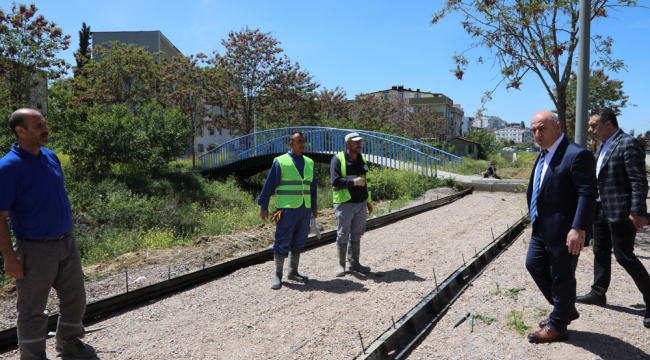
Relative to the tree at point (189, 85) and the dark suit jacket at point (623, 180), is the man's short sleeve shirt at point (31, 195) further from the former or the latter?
the tree at point (189, 85)

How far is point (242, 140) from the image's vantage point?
2370 centimetres

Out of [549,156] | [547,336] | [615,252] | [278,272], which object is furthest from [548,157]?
[278,272]

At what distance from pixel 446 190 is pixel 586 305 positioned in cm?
1036

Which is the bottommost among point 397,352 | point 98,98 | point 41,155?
point 397,352

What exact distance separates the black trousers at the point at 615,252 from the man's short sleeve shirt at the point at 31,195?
4675 mm

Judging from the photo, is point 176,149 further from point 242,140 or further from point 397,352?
point 397,352

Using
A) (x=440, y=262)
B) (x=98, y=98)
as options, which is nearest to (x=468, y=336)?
(x=440, y=262)

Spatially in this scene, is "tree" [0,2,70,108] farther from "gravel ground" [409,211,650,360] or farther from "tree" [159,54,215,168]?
"gravel ground" [409,211,650,360]

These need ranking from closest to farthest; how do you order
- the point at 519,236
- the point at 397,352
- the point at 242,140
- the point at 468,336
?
1. the point at 397,352
2. the point at 468,336
3. the point at 519,236
4. the point at 242,140

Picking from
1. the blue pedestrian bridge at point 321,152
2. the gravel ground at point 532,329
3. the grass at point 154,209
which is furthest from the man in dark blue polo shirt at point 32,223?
the blue pedestrian bridge at point 321,152

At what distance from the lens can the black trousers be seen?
3.62m

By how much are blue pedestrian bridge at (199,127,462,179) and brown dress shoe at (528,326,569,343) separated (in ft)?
41.0

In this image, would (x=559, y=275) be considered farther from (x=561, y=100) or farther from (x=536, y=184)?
(x=561, y=100)

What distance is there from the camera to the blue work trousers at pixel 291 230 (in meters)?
5.13
